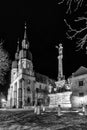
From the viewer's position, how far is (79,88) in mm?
43906

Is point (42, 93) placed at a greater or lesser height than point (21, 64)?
lesser

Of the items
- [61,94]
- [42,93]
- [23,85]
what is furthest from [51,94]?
[42,93]

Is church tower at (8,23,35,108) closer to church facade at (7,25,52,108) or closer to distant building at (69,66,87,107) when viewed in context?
church facade at (7,25,52,108)

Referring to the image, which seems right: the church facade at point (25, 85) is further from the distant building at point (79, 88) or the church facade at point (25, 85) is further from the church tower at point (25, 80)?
the distant building at point (79, 88)

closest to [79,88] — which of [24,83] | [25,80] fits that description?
[24,83]

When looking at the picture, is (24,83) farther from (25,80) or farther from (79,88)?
(79,88)

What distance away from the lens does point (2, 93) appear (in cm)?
9475

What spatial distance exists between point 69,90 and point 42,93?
137ft

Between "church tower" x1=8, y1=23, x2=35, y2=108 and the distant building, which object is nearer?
the distant building

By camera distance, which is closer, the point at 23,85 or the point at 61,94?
the point at 61,94

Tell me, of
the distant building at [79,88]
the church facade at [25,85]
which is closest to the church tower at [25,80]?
the church facade at [25,85]

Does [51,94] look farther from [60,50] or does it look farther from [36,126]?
[36,126]

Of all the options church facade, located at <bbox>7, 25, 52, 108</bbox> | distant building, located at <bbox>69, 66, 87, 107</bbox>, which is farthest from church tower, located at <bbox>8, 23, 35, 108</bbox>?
distant building, located at <bbox>69, 66, 87, 107</bbox>

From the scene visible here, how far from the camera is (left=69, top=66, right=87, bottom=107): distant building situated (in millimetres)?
42688
